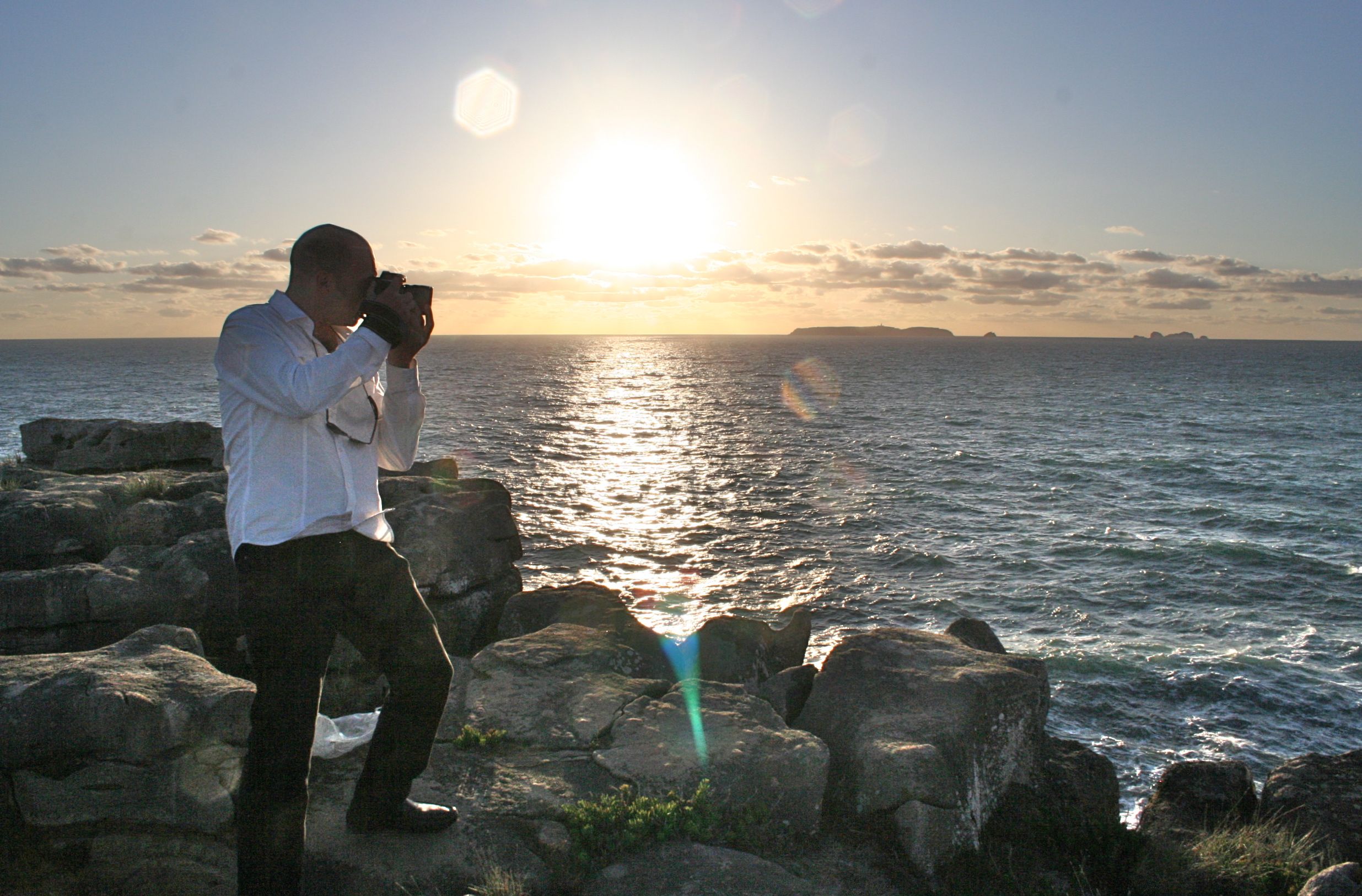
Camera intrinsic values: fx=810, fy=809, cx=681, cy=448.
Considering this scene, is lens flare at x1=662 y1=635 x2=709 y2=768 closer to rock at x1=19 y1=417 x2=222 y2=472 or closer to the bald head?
the bald head

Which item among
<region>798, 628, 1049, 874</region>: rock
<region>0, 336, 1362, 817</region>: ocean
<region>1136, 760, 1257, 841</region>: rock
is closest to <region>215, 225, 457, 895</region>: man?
<region>798, 628, 1049, 874</region>: rock

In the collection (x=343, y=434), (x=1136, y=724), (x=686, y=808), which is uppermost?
(x=343, y=434)

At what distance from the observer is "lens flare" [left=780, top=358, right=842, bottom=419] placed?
54000mm

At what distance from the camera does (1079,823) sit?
531 centimetres

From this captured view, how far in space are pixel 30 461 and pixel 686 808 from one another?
17.5 m

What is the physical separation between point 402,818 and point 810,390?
228 feet

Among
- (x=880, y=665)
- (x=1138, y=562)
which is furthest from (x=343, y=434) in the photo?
(x=1138, y=562)

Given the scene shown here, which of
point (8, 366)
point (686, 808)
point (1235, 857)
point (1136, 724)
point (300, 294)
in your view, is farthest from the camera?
point (8, 366)

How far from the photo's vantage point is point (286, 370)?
2.78 metres

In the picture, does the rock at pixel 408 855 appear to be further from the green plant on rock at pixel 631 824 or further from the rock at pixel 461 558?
the rock at pixel 461 558

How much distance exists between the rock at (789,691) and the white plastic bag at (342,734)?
295 centimetres

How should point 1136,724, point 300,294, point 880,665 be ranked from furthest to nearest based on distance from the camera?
point 1136,724 < point 880,665 < point 300,294

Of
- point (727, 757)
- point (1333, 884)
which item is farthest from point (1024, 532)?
point (727, 757)

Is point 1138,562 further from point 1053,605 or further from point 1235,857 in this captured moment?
point 1235,857
